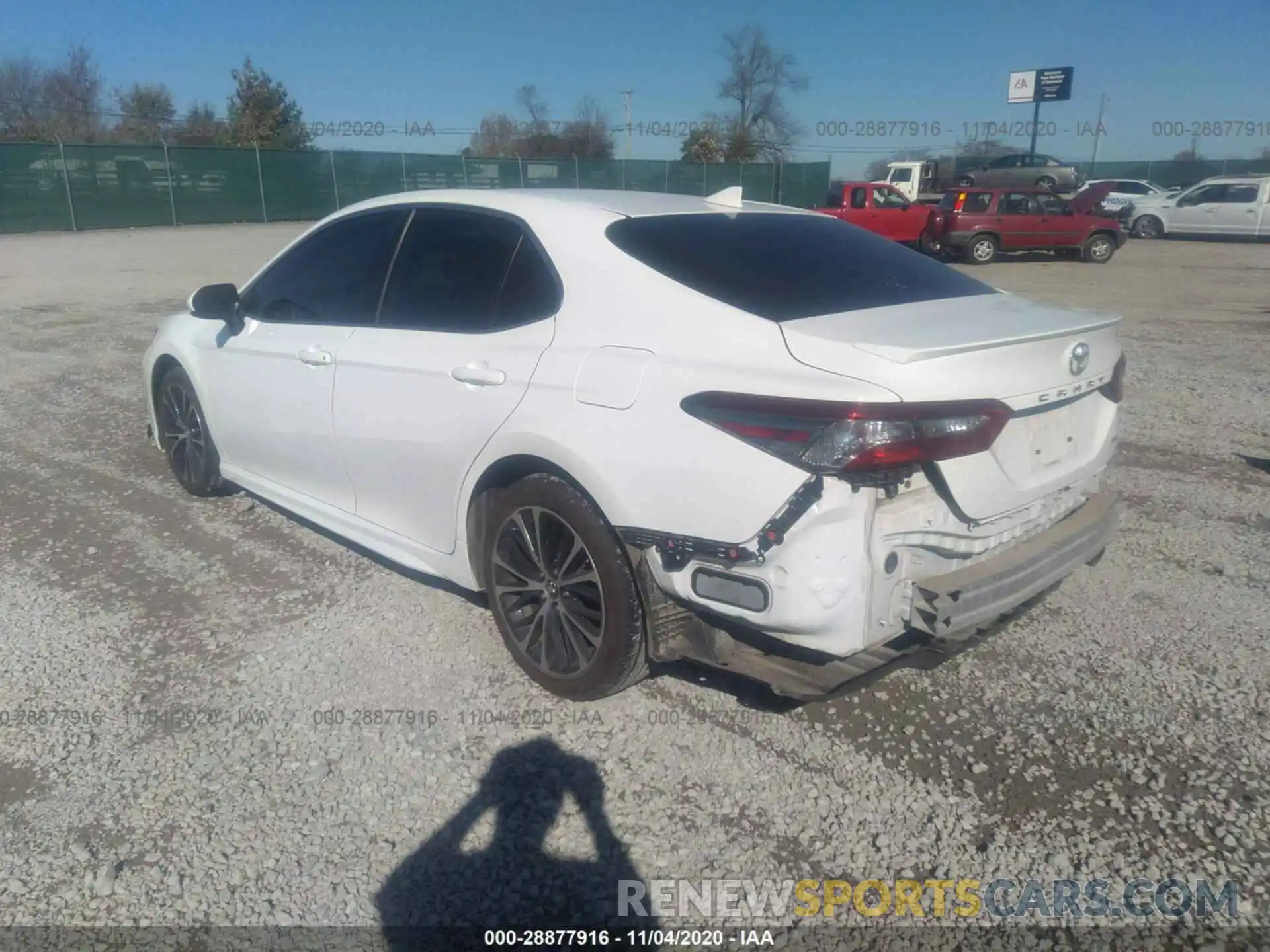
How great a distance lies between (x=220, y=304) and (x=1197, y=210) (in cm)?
2888

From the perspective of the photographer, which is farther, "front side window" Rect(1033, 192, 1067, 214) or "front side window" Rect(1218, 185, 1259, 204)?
"front side window" Rect(1218, 185, 1259, 204)

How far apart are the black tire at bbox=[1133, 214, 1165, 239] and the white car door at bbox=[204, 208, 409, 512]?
95.5 ft

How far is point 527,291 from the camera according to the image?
3.23 meters

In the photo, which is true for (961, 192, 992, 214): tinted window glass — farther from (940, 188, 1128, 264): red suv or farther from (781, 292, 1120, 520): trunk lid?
(781, 292, 1120, 520): trunk lid

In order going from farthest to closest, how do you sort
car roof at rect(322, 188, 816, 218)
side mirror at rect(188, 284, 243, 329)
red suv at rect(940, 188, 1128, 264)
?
red suv at rect(940, 188, 1128, 264), side mirror at rect(188, 284, 243, 329), car roof at rect(322, 188, 816, 218)

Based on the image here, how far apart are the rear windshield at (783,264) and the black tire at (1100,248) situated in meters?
20.2

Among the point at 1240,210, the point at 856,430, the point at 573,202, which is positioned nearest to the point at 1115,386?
the point at 856,430

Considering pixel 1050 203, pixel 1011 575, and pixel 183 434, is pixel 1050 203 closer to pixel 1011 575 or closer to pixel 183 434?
pixel 183 434

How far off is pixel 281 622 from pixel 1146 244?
93.3 ft

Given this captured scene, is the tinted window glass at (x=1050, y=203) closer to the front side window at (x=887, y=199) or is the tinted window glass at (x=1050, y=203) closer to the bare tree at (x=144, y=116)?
the front side window at (x=887, y=199)

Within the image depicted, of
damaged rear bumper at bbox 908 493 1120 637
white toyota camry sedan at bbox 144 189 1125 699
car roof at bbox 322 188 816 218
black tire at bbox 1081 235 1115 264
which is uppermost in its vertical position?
car roof at bbox 322 188 816 218

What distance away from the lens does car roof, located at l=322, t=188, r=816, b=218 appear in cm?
337

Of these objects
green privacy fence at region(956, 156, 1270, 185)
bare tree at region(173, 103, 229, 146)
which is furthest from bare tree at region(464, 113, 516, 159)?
green privacy fence at region(956, 156, 1270, 185)

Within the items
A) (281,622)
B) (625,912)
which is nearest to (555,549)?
(625,912)
